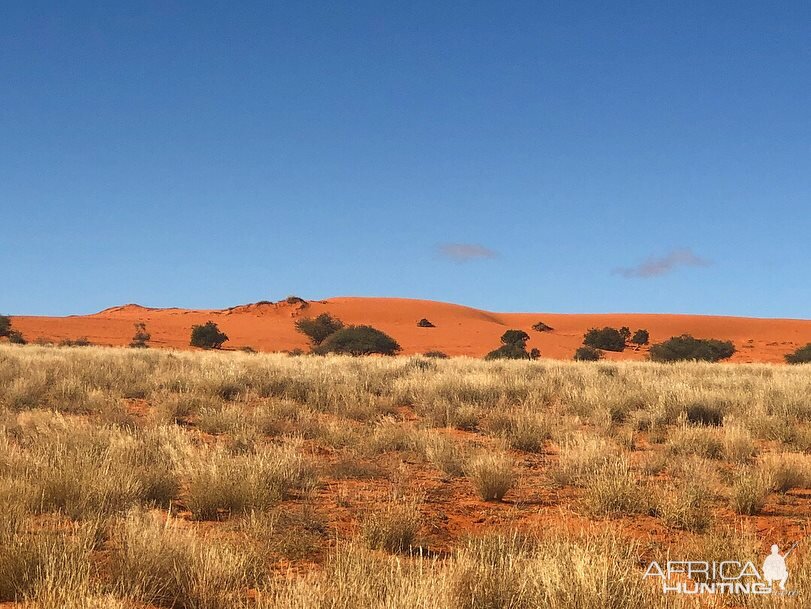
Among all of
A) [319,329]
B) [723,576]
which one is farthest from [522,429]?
[319,329]

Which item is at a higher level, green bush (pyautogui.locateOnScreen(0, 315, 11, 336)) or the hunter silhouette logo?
green bush (pyautogui.locateOnScreen(0, 315, 11, 336))

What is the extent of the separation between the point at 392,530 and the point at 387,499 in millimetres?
1283

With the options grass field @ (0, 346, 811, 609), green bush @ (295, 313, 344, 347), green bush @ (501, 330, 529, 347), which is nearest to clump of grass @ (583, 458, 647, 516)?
grass field @ (0, 346, 811, 609)

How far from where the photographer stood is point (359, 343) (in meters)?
41.3

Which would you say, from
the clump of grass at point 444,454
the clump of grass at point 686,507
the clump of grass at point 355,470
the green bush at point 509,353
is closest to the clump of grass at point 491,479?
the clump of grass at point 444,454

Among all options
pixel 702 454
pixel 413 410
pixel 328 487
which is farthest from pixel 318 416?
pixel 702 454

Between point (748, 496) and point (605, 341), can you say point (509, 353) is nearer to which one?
point (605, 341)

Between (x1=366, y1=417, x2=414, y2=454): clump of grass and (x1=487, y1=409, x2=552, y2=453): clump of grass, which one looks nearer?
(x1=366, y1=417, x2=414, y2=454): clump of grass

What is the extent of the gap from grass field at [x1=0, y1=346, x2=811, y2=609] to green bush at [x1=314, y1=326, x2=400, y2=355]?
1097 inches

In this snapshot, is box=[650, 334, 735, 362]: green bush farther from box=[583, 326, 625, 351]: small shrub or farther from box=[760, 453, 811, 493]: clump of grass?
box=[760, 453, 811, 493]: clump of grass

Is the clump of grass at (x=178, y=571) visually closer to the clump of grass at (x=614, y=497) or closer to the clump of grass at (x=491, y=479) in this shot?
the clump of grass at (x=491, y=479)

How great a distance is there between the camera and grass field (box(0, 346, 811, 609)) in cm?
382

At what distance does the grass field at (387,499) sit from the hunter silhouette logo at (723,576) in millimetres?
91

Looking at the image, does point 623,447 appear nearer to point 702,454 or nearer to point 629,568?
point 702,454
